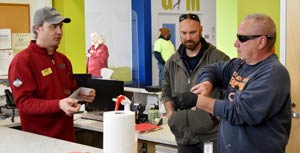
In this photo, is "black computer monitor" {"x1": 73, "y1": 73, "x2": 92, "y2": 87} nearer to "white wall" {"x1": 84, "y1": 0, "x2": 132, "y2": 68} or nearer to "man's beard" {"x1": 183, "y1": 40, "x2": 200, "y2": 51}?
"man's beard" {"x1": 183, "y1": 40, "x2": 200, "y2": 51}

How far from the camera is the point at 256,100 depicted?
201 cm

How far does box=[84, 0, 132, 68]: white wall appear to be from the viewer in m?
8.59

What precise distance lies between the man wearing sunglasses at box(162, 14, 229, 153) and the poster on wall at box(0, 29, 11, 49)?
11.0 ft

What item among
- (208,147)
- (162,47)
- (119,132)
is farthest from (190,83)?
(162,47)

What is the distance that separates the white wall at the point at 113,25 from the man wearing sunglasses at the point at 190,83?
18.1 ft

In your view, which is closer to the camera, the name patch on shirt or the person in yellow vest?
the name patch on shirt

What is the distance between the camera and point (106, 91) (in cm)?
432

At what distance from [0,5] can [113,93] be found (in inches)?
99.5

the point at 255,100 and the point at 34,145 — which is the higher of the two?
the point at 255,100

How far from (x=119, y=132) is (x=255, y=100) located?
727 millimetres

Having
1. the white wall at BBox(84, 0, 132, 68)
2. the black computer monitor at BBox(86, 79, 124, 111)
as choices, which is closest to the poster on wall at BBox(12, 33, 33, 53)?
the black computer monitor at BBox(86, 79, 124, 111)

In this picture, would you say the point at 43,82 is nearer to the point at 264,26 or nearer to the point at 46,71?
the point at 46,71

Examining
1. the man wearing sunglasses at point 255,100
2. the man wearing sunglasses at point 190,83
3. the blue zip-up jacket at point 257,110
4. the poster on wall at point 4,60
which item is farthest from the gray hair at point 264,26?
the poster on wall at point 4,60

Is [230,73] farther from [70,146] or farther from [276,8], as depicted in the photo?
[276,8]
